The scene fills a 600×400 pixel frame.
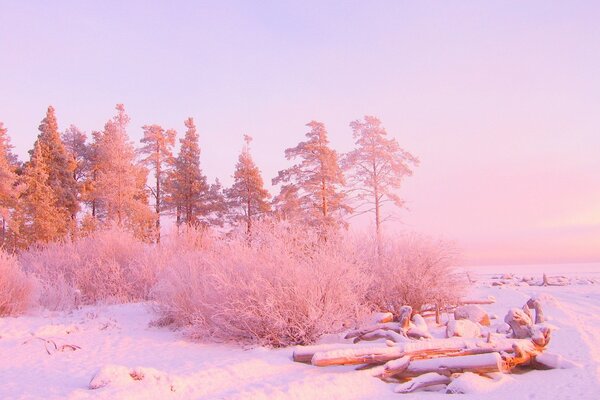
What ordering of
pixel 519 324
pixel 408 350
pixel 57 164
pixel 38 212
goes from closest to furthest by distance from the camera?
pixel 408 350, pixel 519 324, pixel 38 212, pixel 57 164

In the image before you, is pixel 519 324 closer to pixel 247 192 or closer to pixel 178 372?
pixel 178 372

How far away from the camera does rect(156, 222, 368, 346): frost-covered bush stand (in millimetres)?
9117

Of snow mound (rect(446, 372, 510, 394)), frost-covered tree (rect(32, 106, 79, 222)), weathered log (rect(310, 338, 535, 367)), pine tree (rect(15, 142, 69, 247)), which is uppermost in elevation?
frost-covered tree (rect(32, 106, 79, 222))

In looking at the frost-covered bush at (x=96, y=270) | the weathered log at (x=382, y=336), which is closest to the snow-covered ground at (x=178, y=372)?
the weathered log at (x=382, y=336)

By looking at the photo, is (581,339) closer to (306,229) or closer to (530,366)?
(530,366)

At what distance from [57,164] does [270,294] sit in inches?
986

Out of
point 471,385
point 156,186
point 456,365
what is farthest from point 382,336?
point 156,186

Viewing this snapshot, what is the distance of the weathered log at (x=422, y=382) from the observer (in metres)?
7.22

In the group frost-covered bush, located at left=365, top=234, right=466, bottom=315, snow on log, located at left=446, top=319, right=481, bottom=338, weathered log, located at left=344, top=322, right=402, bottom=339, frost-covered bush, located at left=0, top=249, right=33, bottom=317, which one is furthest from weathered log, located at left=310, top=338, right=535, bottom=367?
frost-covered bush, located at left=0, top=249, right=33, bottom=317

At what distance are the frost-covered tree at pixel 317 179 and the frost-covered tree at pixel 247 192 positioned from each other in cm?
272

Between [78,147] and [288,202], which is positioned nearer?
[288,202]

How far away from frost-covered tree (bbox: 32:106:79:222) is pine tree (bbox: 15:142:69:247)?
3.79 ft

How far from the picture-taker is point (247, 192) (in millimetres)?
31438

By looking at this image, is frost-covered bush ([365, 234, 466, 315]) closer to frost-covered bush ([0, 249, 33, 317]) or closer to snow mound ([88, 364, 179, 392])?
snow mound ([88, 364, 179, 392])
